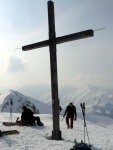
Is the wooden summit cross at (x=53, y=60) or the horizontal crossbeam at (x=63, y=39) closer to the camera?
the horizontal crossbeam at (x=63, y=39)

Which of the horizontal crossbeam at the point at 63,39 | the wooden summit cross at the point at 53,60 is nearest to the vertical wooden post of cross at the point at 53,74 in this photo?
the wooden summit cross at the point at 53,60

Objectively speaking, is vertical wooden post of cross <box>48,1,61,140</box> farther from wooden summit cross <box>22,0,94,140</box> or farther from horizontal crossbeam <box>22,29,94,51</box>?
horizontal crossbeam <box>22,29,94,51</box>

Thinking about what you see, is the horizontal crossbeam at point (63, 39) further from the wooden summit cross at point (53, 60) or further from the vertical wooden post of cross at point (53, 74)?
the vertical wooden post of cross at point (53, 74)

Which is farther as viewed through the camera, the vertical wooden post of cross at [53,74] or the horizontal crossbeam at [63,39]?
the vertical wooden post of cross at [53,74]

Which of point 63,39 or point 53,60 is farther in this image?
point 53,60

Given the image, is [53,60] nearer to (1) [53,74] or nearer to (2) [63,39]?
(1) [53,74]

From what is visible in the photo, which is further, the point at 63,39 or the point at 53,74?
the point at 53,74

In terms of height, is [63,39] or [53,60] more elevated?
[63,39]

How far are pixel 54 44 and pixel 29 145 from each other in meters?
5.17

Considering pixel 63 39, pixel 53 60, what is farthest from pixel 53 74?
pixel 63 39

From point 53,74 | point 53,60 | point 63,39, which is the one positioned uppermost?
point 63,39

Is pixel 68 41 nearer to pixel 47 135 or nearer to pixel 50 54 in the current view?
pixel 50 54

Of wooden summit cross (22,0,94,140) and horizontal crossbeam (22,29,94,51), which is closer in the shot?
horizontal crossbeam (22,29,94,51)

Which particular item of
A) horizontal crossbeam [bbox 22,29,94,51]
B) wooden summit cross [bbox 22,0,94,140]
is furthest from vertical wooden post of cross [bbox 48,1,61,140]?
horizontal crossbeam [bbox 22,29,94,51]
